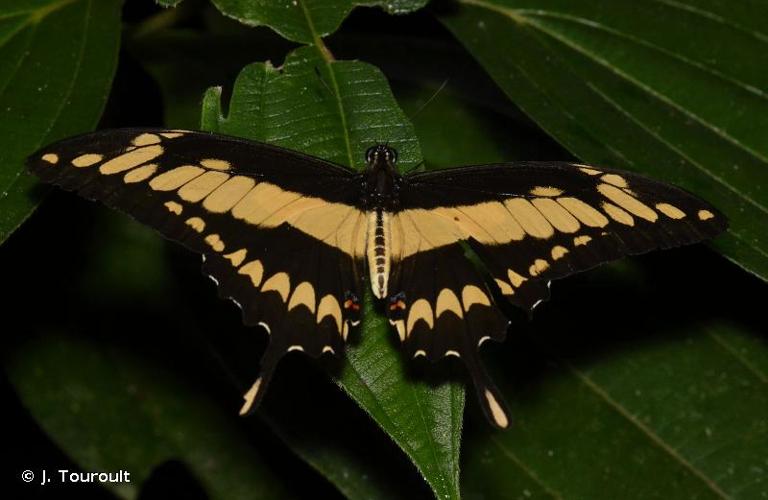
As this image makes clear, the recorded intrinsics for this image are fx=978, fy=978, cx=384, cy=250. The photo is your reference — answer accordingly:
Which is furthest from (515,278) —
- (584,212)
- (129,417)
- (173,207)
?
(129,417)

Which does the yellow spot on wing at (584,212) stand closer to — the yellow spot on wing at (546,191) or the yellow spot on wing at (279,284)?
the yellow spot on wing at (546,191)

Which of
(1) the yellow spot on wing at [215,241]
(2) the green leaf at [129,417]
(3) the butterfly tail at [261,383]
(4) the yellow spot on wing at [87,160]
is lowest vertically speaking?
(2) the green leaf at [129,417]

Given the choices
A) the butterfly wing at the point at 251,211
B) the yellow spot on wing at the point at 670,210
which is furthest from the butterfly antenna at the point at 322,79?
the yellow spot on wing at the point at 670,210

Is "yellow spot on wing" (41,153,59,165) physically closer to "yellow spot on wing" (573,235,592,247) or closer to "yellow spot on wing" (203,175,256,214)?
"yellow spot on wing" (203,175,256,214)

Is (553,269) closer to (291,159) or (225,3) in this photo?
(291,159)

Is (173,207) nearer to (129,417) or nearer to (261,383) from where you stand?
(261,383)

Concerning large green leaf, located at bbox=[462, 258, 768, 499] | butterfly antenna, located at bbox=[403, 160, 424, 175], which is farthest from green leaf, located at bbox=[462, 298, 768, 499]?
butterfly antenna, located at bbox=[403, 160, 424, 175]

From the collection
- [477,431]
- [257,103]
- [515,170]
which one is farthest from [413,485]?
[257,103]
